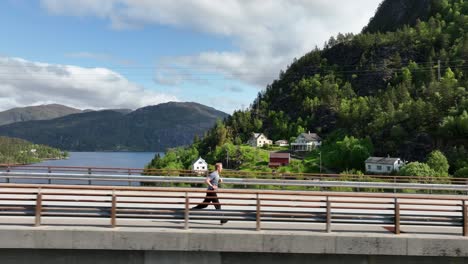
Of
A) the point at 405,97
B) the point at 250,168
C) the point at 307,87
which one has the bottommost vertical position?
the point at 250,168

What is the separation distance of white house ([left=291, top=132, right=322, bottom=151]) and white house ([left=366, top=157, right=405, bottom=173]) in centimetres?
3738

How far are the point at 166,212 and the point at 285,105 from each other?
179042 mm

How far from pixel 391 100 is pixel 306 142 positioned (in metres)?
31.5

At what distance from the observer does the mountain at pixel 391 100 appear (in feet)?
338

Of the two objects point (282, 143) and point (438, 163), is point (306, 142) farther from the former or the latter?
point (438, 163)

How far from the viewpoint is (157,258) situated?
1023 centimetres

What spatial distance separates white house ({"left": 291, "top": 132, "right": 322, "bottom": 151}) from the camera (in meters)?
137

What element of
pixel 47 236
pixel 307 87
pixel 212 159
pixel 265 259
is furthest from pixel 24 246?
pixel 307 87

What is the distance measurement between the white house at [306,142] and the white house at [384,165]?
123 feet

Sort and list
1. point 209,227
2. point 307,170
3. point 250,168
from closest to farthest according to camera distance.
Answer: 1. point 209,227
2. point 307,170
3. point 250,168

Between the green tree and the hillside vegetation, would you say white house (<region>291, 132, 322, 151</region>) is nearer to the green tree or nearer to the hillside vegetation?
the hillside vegetation

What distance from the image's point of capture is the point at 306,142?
13775cm

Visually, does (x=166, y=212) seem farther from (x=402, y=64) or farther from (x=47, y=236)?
(x=402, y=64)

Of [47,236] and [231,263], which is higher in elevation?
[47,236]
